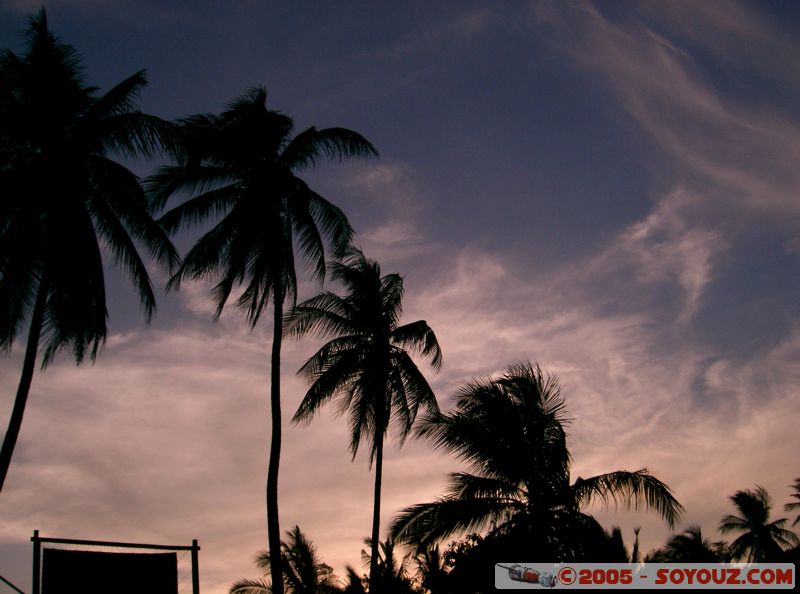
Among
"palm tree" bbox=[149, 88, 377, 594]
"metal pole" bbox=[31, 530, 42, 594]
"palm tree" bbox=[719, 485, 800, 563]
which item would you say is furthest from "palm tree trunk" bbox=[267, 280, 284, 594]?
"palm tree" bbox=[719, 485, 800, 563]

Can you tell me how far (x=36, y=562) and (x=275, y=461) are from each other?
8.89 m

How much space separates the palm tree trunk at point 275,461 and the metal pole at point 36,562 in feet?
24.1

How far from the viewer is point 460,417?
63.4ft

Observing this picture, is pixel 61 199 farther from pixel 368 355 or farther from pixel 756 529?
pixel 756 529

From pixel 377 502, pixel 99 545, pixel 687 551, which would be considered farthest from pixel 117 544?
pixel 687 551

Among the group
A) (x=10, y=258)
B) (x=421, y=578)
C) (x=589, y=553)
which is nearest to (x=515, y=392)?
(x=589, y=553)

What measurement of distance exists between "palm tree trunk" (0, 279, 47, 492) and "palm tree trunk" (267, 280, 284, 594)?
6.24 meters

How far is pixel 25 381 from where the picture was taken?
53.5 feet

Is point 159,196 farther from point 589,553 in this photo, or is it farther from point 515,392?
point 589,553

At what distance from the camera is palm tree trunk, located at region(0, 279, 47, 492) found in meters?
15.2

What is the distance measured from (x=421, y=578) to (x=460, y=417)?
34.8 feet

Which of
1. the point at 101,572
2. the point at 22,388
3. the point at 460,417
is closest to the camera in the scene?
the point at 101,572

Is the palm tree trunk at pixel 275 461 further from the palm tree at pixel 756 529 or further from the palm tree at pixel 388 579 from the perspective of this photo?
the palm tree at pixel 756 529

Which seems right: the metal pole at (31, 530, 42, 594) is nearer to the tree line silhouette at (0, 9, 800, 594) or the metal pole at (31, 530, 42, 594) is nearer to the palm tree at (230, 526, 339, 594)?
the tree line silhouette at (0, 9, 800, 594)
